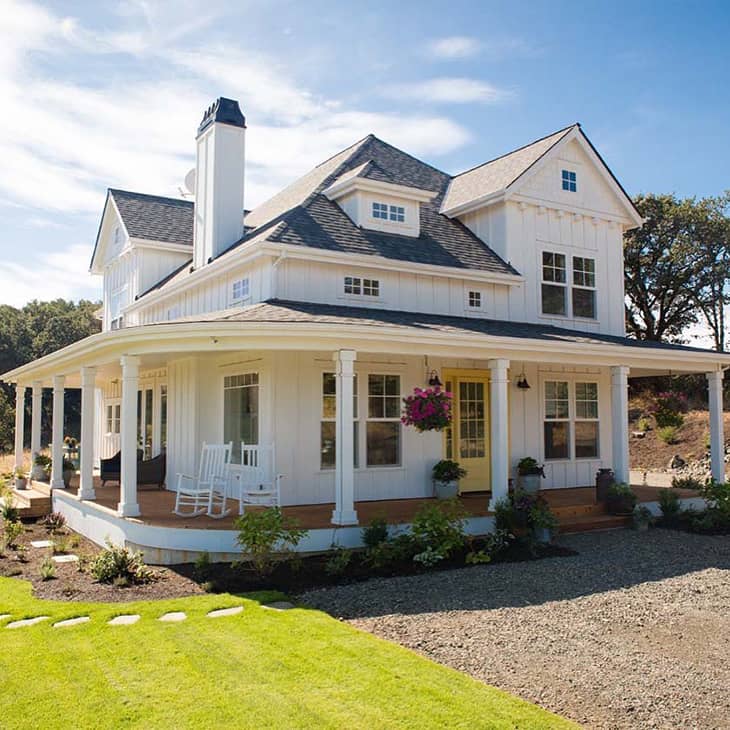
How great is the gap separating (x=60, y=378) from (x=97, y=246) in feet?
31.0

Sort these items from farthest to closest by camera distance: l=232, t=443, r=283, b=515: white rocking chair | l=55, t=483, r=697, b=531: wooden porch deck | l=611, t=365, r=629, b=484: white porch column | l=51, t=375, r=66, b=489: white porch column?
1. l=51, t=375, r=66, b=489: white porch column
2. l=611, t=365, r=629, b=484: white porch column
3. l=232, t=443, r=283, b=515: white rocking chair
4. l=55, t=483, r=697, b=531: wooden porch deck

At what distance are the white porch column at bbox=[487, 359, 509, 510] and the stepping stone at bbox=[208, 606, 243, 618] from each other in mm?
4763

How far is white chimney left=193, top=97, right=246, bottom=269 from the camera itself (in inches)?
603

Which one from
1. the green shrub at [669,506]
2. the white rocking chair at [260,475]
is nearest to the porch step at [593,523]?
the green shrub at [669,506]

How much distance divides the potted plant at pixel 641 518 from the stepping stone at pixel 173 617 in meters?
7.73

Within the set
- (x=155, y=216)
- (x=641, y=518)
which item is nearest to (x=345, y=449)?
(x=641, y=518)

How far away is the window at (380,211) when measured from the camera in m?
13.9

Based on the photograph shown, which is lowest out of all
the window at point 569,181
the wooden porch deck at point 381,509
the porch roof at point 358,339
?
the wooden porch deck at point 381,509

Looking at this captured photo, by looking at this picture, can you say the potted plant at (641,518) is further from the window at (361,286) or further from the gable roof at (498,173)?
the gable roof at (498,173)

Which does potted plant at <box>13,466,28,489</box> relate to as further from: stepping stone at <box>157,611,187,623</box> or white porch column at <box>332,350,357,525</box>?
stepping stone at <box>157,611,187,623</box>

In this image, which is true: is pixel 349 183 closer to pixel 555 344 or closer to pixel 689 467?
pixel 555 344

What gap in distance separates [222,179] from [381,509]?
8.37m

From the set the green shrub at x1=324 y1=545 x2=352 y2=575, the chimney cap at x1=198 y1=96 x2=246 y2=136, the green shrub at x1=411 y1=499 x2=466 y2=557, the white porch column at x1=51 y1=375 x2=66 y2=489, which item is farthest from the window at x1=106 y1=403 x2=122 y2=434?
the green shrub at x1=411 y1=499 x2=466 y2=557

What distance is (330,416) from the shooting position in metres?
11.4
